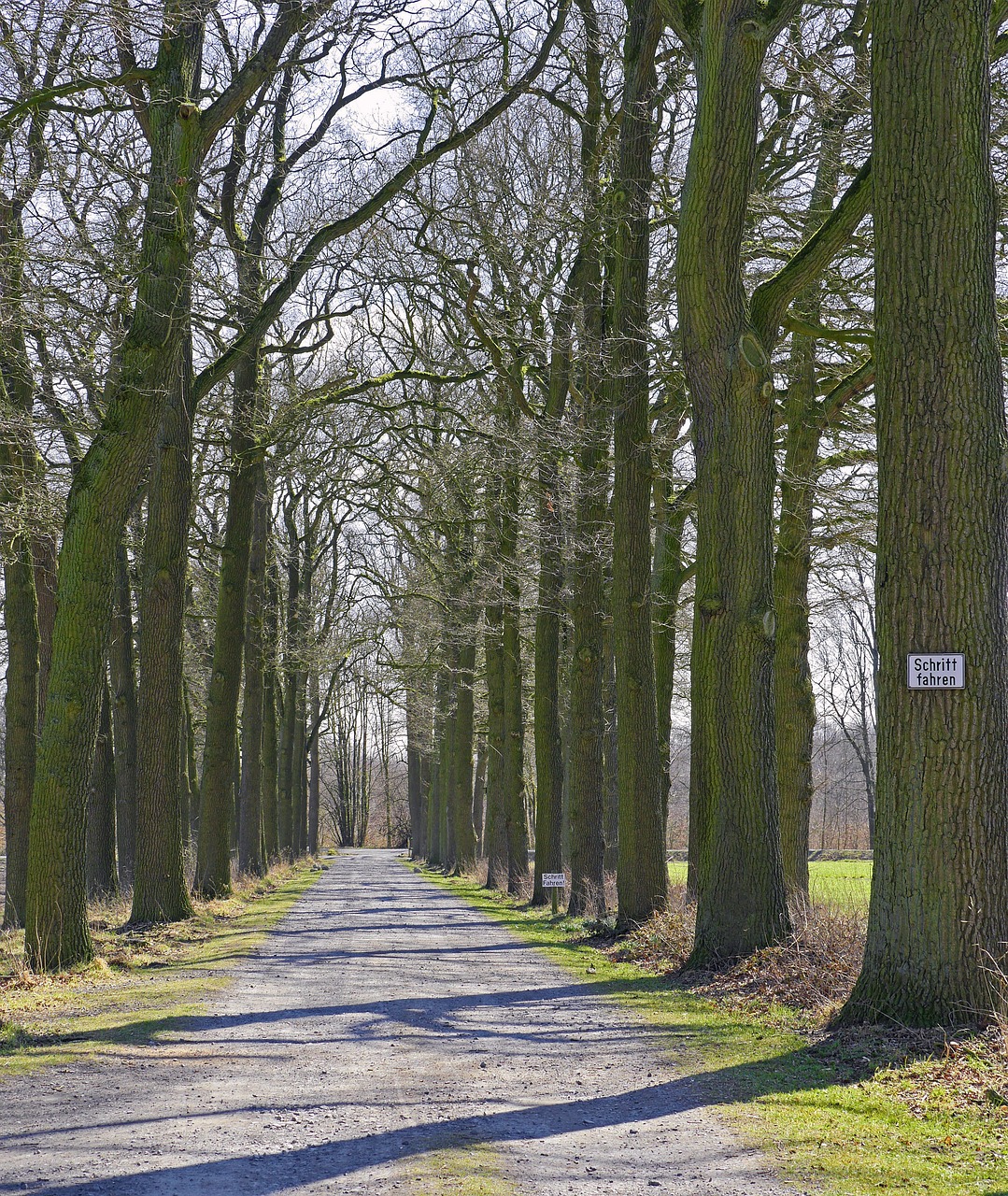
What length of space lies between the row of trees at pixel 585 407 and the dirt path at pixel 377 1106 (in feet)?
6.48

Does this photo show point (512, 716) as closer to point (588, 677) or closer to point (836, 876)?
point (588, 677)

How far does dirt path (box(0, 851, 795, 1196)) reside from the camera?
4699mm

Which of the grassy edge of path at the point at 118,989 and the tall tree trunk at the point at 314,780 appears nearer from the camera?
the grassy edge of path at the point at 118,989

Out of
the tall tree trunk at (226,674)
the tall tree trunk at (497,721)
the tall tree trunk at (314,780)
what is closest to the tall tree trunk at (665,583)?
the tall tree trunk at (497,721)

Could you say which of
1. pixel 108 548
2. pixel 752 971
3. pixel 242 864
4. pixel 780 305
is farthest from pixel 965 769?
pixel 242 864

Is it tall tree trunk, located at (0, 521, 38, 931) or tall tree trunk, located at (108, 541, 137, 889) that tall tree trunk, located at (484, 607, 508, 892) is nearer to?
tall tree trunk, located at (108, 541, 137, 889)

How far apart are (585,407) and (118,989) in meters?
10.3

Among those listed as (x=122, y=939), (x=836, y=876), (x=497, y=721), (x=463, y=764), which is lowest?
(x=836, y=876)

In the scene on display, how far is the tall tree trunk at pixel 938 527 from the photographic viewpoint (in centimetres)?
689

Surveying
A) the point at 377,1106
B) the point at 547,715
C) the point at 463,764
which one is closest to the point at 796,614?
the point at 547,715

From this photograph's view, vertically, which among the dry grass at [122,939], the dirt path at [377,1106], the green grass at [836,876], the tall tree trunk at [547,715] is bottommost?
the green grass at [836,876]

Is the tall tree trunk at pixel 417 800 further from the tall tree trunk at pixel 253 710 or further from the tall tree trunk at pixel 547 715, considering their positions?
the tall tree trunk at pixel 547 715

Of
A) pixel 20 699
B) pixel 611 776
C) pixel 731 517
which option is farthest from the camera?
pixel 611 776

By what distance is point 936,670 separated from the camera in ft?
23.1
